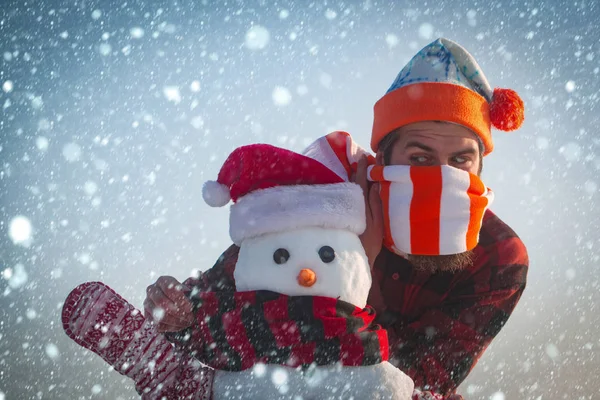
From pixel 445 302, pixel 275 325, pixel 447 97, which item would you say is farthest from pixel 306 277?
pixel 447 97

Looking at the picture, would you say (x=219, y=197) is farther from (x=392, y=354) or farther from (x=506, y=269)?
(x=506, y=269)

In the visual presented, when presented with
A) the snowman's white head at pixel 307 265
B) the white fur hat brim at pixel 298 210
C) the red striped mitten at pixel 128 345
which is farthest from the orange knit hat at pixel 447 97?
the red striped mitten at pixel 128 345

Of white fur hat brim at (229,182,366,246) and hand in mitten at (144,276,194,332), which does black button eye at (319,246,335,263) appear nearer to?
white fur hat brim at (229,182,366,246)

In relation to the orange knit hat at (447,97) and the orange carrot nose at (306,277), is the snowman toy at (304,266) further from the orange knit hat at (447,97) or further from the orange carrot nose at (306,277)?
the orange knit hat at (447,97)

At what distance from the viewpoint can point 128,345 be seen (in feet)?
3.61

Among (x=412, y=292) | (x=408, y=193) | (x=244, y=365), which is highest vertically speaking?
(x=408, y=193)

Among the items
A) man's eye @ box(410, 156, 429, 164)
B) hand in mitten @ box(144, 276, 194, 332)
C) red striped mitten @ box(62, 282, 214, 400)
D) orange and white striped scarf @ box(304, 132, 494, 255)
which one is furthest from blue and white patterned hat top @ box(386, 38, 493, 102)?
red striped mitten @ box(62, 282, 214, 400)

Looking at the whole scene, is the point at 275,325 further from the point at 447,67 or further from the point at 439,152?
the point at 447,67

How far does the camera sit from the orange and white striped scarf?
1.31 meters

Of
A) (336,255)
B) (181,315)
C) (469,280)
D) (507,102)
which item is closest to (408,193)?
(336,255)

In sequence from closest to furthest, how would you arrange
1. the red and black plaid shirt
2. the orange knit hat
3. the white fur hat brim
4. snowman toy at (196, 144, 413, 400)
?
1. snowman toy at (196, 144, 413, 400)
2. the white fur hat brim
3. the red and black plaid shirt
4. the orange knit hat

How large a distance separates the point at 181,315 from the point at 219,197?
34 centimetres

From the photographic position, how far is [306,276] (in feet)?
3.49

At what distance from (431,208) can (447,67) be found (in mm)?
628
